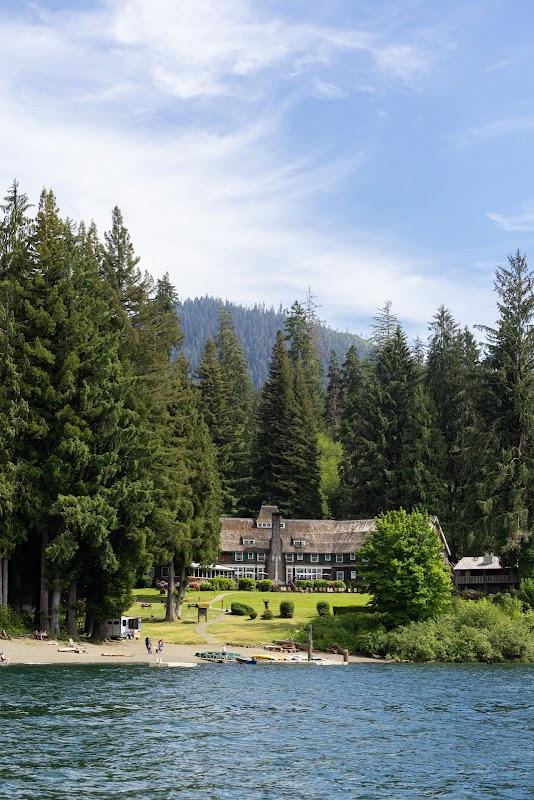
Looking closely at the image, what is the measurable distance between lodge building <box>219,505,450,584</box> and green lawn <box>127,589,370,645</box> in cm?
1589

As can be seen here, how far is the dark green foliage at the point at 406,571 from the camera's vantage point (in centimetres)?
7144

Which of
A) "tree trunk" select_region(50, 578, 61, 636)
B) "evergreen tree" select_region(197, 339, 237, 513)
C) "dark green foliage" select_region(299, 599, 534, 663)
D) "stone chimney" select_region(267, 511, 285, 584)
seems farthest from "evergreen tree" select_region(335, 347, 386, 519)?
"tree trunk" select_region(50, 578, 61, 636)

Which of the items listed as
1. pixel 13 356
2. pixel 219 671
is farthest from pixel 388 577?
pixel 13 356

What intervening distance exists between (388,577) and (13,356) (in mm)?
30861

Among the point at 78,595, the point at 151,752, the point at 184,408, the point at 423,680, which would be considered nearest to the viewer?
the point at 151,752

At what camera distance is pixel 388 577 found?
7206 cm

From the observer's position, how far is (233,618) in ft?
275

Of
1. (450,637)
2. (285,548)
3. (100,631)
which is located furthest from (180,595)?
(285,548)

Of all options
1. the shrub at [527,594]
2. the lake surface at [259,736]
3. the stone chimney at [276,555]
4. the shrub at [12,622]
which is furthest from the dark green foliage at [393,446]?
the lake surface at [259,736]

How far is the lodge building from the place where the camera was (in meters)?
118

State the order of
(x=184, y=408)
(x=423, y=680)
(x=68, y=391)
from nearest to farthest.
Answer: (x=423, y=680) → (x=68, y=391) → (x=184, y=408)

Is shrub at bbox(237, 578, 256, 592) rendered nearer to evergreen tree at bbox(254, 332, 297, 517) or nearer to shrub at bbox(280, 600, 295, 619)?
evergreen tree at bbox(254, 332, 297, 517)

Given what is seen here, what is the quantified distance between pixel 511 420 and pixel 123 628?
35579mm

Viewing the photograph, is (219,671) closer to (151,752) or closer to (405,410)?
(151,752)
